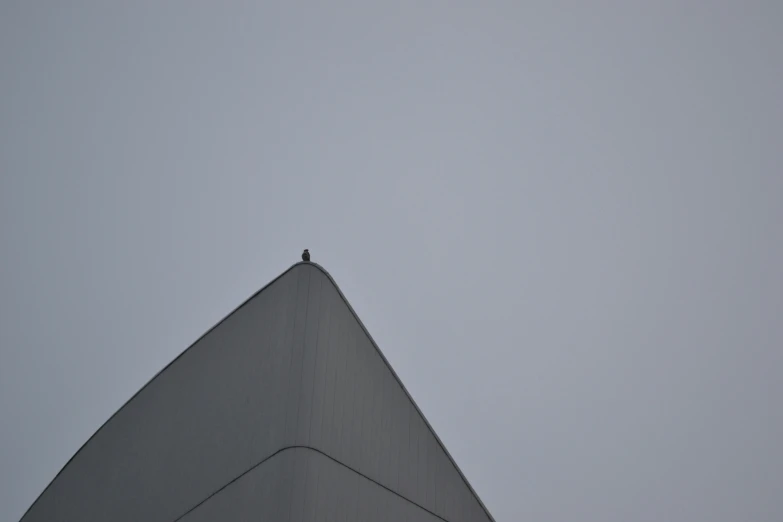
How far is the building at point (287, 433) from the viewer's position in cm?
736

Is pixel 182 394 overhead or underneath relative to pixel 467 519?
overhead

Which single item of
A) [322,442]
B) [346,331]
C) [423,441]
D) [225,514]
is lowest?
[225,514]

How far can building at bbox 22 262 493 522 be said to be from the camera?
24.1 ft

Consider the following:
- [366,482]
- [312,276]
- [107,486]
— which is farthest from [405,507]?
[107,486]

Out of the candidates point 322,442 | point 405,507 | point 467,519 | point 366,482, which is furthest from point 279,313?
point 467,519

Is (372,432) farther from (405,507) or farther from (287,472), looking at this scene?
(287,472)

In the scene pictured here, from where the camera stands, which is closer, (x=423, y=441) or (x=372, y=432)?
(x=372, y=432)

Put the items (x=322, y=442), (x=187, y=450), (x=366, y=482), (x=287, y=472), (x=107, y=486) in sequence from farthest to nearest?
(x=107, y=486) < (x=187, y=450) < (x=366, y=482) < (x=322, y=442) < (x=287, y=472)

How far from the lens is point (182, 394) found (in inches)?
385

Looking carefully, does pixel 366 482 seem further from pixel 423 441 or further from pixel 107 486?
pixel 107 486

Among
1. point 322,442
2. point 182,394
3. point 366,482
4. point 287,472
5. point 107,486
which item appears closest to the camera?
point 287,472

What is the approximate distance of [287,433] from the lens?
7.36m

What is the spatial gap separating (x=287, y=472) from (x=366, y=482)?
1.56 metres

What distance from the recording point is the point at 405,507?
909 centimetres
